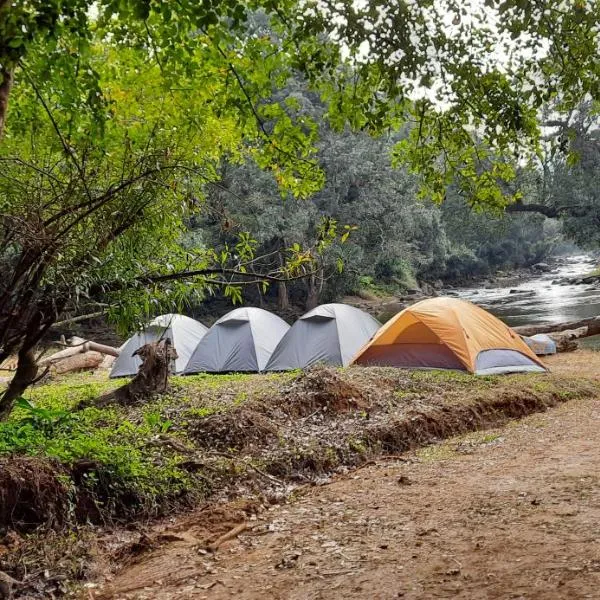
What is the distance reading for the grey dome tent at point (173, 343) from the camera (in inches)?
526

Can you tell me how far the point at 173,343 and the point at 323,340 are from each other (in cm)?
358

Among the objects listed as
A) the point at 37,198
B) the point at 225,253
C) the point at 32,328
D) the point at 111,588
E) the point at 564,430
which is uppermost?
the point at 37,198

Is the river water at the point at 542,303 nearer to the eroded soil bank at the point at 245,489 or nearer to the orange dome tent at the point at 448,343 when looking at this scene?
the orange dome tent at the point at 448,343

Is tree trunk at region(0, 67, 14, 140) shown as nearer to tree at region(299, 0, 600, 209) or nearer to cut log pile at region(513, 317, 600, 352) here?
tree at region(299, 0, 600, 209)

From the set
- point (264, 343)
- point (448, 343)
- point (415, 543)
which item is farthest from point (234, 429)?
point (264, 343)

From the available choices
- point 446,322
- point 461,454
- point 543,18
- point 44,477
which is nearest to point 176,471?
point 44,477

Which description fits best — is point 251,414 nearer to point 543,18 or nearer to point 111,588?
point 111,588

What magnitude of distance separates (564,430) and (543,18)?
5545 mm

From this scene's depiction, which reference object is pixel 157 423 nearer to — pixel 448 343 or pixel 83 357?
pixel 448 343

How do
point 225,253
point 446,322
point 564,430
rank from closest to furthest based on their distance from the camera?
point 225,253
point 564,430
point 446,322

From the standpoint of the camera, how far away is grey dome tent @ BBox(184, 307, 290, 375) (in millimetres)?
13414

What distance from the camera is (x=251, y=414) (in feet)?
23.2

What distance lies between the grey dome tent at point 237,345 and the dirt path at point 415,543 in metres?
7.46

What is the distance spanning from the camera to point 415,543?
4211mm
